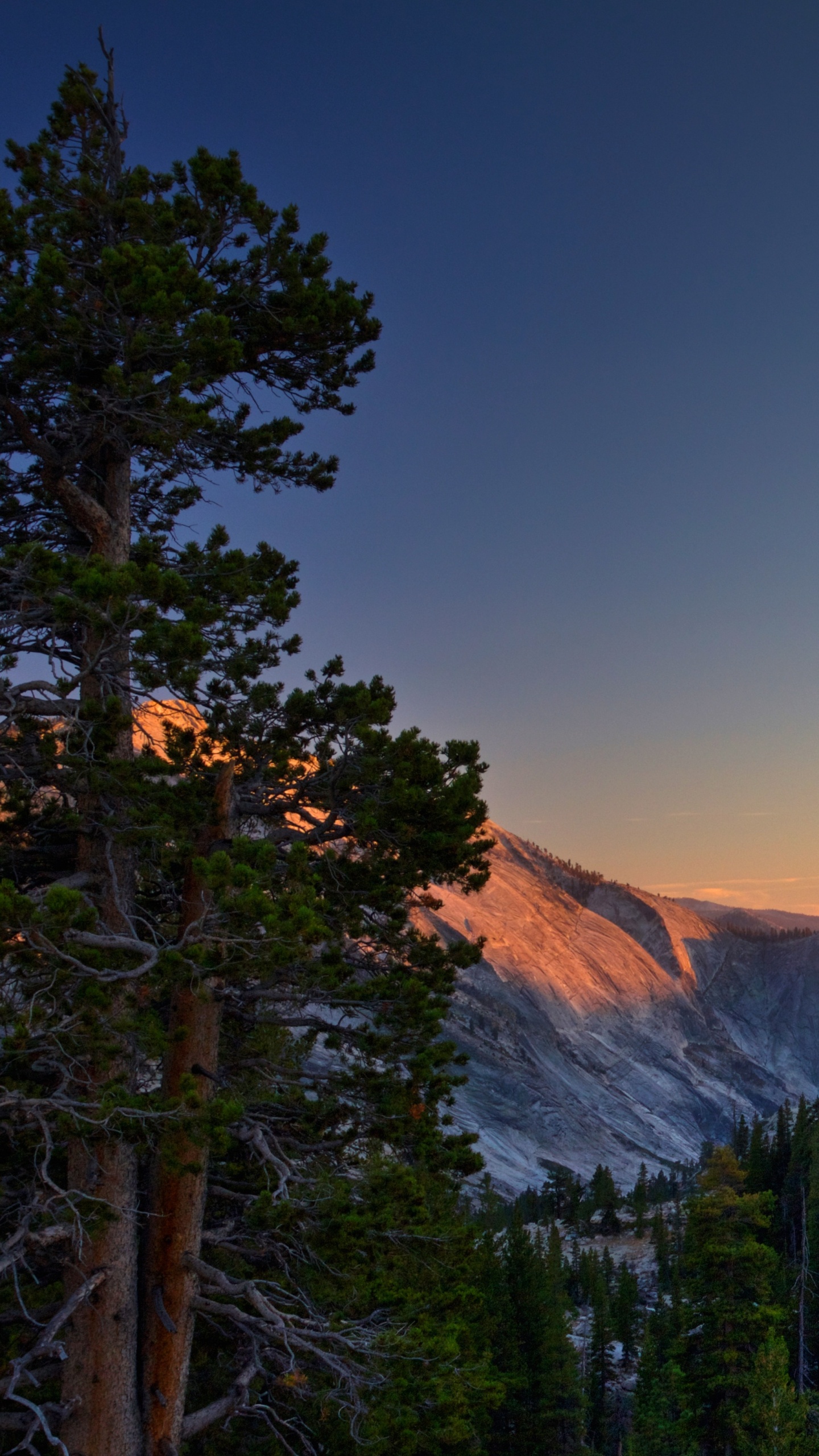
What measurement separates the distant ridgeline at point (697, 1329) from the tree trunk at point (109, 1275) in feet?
65.2

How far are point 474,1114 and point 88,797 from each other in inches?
5293

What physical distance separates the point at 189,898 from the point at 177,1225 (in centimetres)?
315

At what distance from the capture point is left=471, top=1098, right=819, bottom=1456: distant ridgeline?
27.4 meters

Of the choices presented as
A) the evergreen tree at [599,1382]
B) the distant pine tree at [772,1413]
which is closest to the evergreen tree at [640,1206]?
the evergreen tree at [599,1382]

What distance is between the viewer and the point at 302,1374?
879 centimetres

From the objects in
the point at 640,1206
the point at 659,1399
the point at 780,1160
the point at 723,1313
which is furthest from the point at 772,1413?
the point at 640,1206

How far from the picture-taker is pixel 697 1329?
43219 mm

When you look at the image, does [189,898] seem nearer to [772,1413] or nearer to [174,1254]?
[174,1254]

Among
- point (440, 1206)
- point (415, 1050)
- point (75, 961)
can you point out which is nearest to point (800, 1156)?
point (440, 1206)

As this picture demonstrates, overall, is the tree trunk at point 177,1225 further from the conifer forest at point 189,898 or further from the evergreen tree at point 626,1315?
the evergreen tree at point 626,1315

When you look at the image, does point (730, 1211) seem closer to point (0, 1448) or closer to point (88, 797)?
point (0, 1448)

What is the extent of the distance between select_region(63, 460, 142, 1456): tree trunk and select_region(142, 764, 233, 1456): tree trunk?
0.19m

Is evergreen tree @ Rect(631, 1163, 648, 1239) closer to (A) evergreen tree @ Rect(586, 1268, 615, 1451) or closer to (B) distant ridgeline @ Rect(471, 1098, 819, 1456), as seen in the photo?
(B) distant ridgeline @ Rect(471, 1098, 819, 1456)

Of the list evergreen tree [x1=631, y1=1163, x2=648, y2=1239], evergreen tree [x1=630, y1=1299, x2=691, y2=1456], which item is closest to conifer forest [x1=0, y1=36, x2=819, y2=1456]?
evergreen tree [x1=630, y1=1299, x2=691, y2=1456]
